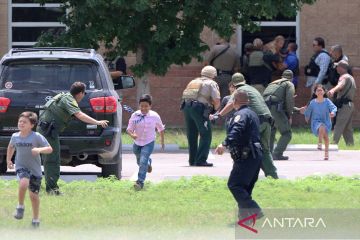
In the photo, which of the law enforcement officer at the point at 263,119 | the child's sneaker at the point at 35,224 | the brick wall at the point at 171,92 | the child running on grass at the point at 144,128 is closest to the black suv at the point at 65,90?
the child running on grass at the point at 144,128

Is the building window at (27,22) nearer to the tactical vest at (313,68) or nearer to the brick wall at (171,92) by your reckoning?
the brick wall at (171,92)

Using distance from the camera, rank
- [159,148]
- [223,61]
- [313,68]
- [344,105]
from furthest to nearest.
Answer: [313,68] < [223,61] < [344,105] < [159,148]

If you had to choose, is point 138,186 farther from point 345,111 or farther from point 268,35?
point 268,35

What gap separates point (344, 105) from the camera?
83.1 feet

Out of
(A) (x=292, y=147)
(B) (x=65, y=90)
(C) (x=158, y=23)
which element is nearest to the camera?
(B) (x=65, y=90)

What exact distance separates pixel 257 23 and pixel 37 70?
1152 cm

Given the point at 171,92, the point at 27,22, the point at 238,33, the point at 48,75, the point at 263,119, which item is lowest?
the point at 171,92

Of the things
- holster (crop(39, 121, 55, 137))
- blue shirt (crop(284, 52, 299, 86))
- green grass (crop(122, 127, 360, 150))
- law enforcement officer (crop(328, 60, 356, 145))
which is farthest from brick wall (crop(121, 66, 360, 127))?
holster (crop(39, 121, 55, 137))

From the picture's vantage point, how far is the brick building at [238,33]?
30156mm

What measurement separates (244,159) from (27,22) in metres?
18.2

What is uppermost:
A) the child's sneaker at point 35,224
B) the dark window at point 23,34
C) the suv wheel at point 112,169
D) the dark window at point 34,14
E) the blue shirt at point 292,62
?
the dark window at point 34,14

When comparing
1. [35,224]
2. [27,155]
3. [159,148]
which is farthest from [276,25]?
[35,224]

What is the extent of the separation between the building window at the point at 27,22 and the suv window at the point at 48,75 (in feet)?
42.2

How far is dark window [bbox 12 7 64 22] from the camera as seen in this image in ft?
100
